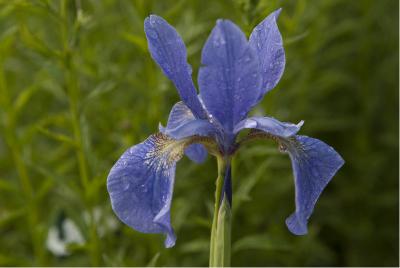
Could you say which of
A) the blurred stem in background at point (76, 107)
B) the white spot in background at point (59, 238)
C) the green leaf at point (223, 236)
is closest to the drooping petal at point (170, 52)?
the green leaf at point (223, 236)

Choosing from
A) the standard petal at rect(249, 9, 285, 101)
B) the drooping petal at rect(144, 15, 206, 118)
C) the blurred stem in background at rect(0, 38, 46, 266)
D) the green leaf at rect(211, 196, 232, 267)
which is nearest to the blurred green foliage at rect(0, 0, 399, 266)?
the blurred stem in background at rect(0, 38, 46, 266)

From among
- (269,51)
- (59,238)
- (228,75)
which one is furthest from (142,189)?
(59,238)

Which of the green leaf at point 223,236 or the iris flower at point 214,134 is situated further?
the green leaf at point 223,236

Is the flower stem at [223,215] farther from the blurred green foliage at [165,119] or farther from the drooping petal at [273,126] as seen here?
the blurred green foliage at [165,119]

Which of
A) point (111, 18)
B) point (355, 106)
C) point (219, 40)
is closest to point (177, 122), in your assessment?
point (219, 40)

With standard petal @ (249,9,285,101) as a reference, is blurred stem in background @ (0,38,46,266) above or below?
below

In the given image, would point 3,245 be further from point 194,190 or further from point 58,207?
point 194,190

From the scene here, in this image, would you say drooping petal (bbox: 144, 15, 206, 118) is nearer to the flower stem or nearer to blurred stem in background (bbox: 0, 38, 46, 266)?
the flower stem

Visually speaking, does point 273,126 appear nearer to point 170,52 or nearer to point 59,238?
point 170,52
